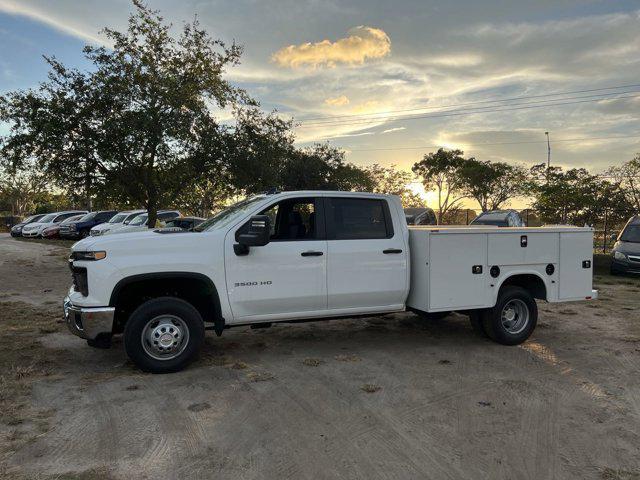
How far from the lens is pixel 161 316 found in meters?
5.25

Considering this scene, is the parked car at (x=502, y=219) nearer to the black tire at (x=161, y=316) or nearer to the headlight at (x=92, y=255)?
the black tire at (x=161, y=316)

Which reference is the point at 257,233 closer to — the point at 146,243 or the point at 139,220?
the point at 146,243

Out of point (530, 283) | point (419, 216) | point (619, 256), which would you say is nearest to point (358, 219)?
point (530, 283)

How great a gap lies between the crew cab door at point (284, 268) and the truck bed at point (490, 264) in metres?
1.21

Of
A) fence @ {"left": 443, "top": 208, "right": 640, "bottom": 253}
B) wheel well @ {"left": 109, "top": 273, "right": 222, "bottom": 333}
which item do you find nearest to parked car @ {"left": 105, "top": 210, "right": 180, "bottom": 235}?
wheel well @ {"left": 109, "top": 273, "right": 222, "bottom": 333}

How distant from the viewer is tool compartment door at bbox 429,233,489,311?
6.04 metres

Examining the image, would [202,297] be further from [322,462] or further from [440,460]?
[440,460]

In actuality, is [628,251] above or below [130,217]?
below

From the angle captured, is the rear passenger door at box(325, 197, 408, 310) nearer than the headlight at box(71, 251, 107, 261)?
No

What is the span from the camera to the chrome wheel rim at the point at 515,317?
661 centimetres

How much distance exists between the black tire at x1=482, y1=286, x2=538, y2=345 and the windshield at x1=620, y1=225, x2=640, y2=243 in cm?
962

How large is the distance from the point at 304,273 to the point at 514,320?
9.65 feet

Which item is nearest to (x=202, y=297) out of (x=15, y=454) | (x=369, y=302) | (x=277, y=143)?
(x=369, y=302)

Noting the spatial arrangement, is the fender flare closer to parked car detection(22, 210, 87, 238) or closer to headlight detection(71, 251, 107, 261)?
headlight detection(71, 251, 107, 261)
